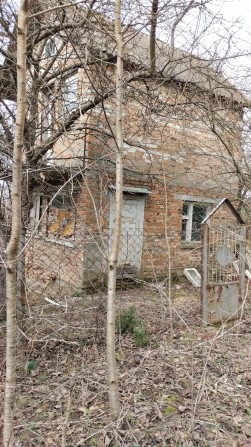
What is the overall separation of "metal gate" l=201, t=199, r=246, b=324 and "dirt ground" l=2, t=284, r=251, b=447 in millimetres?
429

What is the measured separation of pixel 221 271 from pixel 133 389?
280cm

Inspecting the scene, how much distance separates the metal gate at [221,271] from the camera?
16.1 ft

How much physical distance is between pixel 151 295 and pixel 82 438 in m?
3.55

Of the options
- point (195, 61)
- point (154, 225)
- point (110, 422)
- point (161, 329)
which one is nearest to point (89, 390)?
point (110, 422)

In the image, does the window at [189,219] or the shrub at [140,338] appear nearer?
the shrub at [140,338]

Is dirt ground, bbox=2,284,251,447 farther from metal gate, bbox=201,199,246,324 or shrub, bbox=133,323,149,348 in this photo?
metal gate, bbox=201,199,246,324

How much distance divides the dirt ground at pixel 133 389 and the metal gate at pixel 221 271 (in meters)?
0.43

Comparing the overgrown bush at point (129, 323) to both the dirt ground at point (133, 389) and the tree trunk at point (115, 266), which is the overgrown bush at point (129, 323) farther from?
the tree trunk at point (115, 266)

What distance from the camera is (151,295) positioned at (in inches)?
233

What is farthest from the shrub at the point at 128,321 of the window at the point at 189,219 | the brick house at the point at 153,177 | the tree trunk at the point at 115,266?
the window at the point at 189,219

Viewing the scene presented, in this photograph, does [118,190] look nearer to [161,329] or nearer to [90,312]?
[90,312]

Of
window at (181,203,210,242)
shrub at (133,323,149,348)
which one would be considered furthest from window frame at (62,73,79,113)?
window at (181,203,210,242)

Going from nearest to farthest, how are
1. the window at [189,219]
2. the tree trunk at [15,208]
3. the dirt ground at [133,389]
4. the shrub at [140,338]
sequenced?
the tree trunk at [15,208] → the dirt ground at [133,389] → the shrub at [140,338] → the window at [189,219]

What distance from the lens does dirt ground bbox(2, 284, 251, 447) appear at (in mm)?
2494
